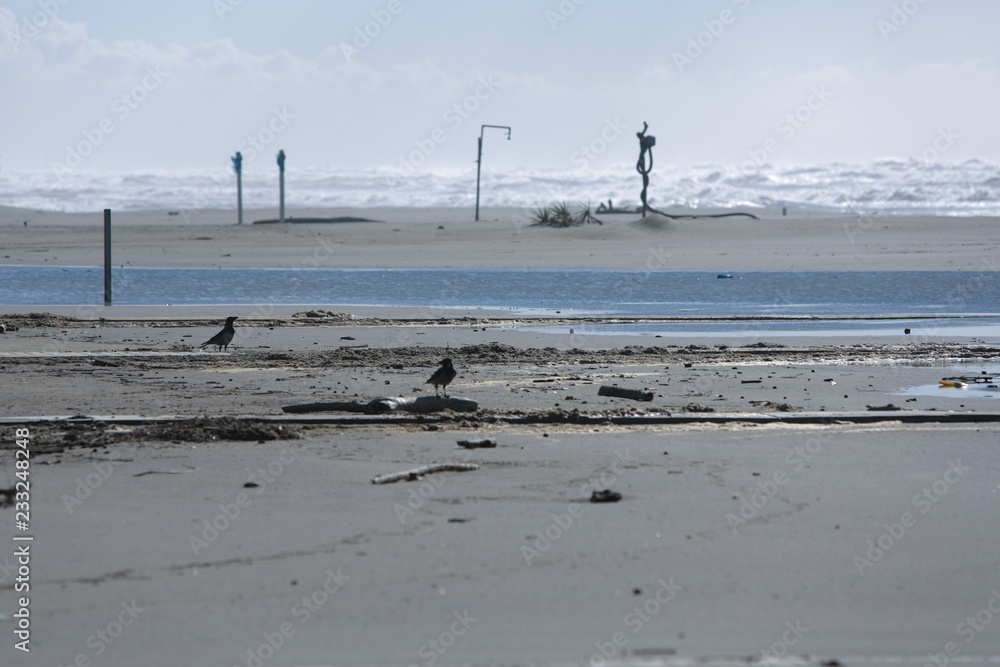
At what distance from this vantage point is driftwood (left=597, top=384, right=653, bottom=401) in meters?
8.20

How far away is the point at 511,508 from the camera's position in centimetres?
529

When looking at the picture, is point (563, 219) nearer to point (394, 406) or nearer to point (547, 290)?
point (547, 290)

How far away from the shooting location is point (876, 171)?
79938mm

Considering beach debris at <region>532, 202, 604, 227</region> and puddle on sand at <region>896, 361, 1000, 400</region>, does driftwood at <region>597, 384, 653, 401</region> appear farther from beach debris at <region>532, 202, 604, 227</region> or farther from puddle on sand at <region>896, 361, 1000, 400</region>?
beach debris at <region>532, 202, 604, 227</region>

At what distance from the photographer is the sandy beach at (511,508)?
152 inches

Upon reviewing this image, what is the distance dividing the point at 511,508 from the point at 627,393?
3.15 meters

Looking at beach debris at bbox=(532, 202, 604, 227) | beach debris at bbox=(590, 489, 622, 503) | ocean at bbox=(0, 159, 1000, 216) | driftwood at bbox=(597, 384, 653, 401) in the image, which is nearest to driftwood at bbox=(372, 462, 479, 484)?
beach debris at bbox=(590, 489, 622, 503)

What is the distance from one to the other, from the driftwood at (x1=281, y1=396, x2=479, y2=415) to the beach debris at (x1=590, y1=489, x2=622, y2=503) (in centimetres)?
243

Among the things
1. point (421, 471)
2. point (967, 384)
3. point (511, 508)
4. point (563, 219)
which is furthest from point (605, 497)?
point (563, 219)

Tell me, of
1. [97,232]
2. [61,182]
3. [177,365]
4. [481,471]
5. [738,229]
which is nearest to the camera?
[481,471]

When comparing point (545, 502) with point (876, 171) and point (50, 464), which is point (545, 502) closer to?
point (50, 464)

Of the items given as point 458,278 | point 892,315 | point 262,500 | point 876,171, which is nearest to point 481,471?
point 262,500

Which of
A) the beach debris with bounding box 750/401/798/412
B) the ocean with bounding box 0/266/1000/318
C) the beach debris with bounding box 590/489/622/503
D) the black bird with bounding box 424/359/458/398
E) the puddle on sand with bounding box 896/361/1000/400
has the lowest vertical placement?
the ocean with bounding box 0/266/1000/318

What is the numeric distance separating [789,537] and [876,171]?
81217 millimetres
